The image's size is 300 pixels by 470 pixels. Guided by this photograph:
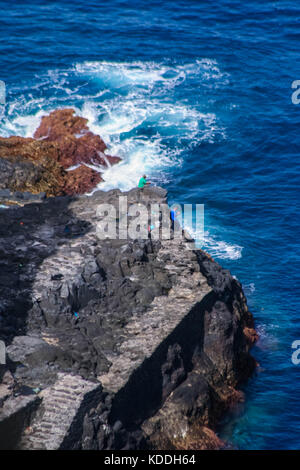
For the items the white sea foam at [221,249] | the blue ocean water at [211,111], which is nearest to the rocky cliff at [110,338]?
the blue ocean water at [211,111]

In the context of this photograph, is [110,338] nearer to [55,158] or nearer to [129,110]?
[55,158]

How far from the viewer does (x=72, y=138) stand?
35.5 metres

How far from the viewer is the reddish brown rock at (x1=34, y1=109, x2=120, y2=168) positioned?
3469cm

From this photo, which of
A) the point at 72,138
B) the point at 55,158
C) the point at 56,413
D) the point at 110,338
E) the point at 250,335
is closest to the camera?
the point at 56,413

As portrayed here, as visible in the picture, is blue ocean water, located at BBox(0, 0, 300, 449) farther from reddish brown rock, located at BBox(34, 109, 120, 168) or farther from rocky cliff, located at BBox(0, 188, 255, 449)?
rocky cliff, located at BBox(0, 188, 255, 449)

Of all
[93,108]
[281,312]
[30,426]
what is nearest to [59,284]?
[30,426]

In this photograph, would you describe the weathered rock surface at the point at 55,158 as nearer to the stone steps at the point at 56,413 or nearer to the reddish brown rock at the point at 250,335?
the reddish brown rock at the point at 250,335

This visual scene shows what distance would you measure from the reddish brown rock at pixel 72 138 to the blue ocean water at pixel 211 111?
3.09 ft

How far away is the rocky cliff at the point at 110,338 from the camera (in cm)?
1727

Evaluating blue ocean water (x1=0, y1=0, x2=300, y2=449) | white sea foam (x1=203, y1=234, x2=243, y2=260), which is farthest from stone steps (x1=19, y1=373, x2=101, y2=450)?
white sea foam (x1=203, y1=234, x2=243, y2=260)

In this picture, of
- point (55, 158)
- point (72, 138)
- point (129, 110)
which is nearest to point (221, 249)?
point (55, 158)

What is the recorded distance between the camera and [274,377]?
23484mm

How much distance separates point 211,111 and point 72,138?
9.57 meters
